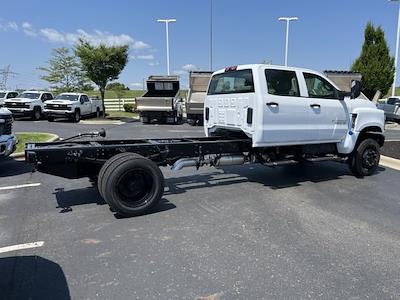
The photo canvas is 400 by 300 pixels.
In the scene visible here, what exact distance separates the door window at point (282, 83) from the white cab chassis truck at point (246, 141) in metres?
0.02

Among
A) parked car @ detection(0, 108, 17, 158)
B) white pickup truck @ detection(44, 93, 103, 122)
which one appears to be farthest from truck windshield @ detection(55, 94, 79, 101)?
parked car @ detection(0, 108, 17, 158)

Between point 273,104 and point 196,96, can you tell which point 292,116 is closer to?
point 273,104

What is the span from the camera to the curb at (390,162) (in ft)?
31.4

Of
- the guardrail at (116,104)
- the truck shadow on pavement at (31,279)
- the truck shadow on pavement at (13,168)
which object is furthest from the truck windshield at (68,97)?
the truck shadow on pavement at (31,279)

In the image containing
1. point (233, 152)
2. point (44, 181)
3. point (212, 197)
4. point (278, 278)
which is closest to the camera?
point (278, 278)

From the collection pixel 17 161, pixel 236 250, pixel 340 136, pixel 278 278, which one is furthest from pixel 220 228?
pixel 17 161

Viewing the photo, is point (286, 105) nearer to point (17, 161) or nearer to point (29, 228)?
point (29, 228)

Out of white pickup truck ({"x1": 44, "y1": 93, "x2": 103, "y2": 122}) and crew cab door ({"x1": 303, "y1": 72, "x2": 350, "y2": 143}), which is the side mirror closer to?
crew cab door ({"x1": 303, "y1": 72, "x2": 350, "y2": 143})

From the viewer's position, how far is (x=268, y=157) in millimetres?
7324

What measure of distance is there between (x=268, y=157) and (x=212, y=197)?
4.93 ft

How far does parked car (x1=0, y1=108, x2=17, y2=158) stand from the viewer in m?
7.88

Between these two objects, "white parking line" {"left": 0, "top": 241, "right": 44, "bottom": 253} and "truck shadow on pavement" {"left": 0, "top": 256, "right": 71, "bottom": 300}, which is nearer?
"truck shadow on pavement" {"left": 0, "top": 256, "right": 71, "bottom": 300}

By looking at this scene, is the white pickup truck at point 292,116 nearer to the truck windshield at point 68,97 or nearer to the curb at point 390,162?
the curb at point 390,162

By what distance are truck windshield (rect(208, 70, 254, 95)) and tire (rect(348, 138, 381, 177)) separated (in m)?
2.93
